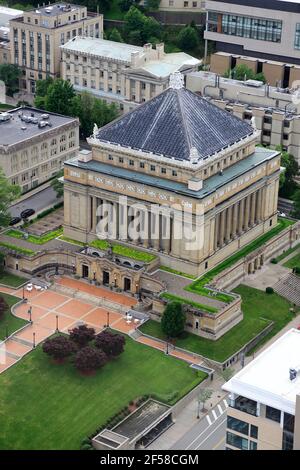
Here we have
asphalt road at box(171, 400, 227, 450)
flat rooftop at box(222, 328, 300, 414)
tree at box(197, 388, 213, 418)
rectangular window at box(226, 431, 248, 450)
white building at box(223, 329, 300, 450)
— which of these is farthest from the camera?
tree at box(197, 388, 213, 418)

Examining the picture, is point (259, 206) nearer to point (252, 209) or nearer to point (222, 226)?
point (252, 209)

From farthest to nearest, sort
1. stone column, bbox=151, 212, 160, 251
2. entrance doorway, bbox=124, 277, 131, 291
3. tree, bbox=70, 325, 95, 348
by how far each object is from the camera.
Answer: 1. stone column, bbox=151, 212, 160, 251
2. entrance doorway, bbox=124, 277, 131, 291
3. tree, bbox=70, 325, 95, 348

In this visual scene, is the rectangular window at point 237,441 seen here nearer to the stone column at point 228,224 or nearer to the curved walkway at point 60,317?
the curved walkway at point 60,317

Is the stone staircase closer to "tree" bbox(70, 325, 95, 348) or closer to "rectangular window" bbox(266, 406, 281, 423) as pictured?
"tree" bbox(70, 325, 95, 348)

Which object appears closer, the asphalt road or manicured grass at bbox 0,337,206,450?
manicured grass at bbox 0,337,206,450

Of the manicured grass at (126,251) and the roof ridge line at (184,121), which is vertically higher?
the roof ridge line at (184,121)

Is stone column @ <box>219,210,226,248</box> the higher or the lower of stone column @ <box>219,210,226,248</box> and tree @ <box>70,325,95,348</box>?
the higher

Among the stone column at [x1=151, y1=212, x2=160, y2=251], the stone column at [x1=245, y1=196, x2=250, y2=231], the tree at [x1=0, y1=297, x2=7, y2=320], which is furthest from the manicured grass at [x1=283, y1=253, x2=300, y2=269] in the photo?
the tree at [x1=0, y1=297, x2=7, y2=320]

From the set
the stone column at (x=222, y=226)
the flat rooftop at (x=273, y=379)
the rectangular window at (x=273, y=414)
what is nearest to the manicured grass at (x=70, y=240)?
the stone column at (x=222, y=226)
